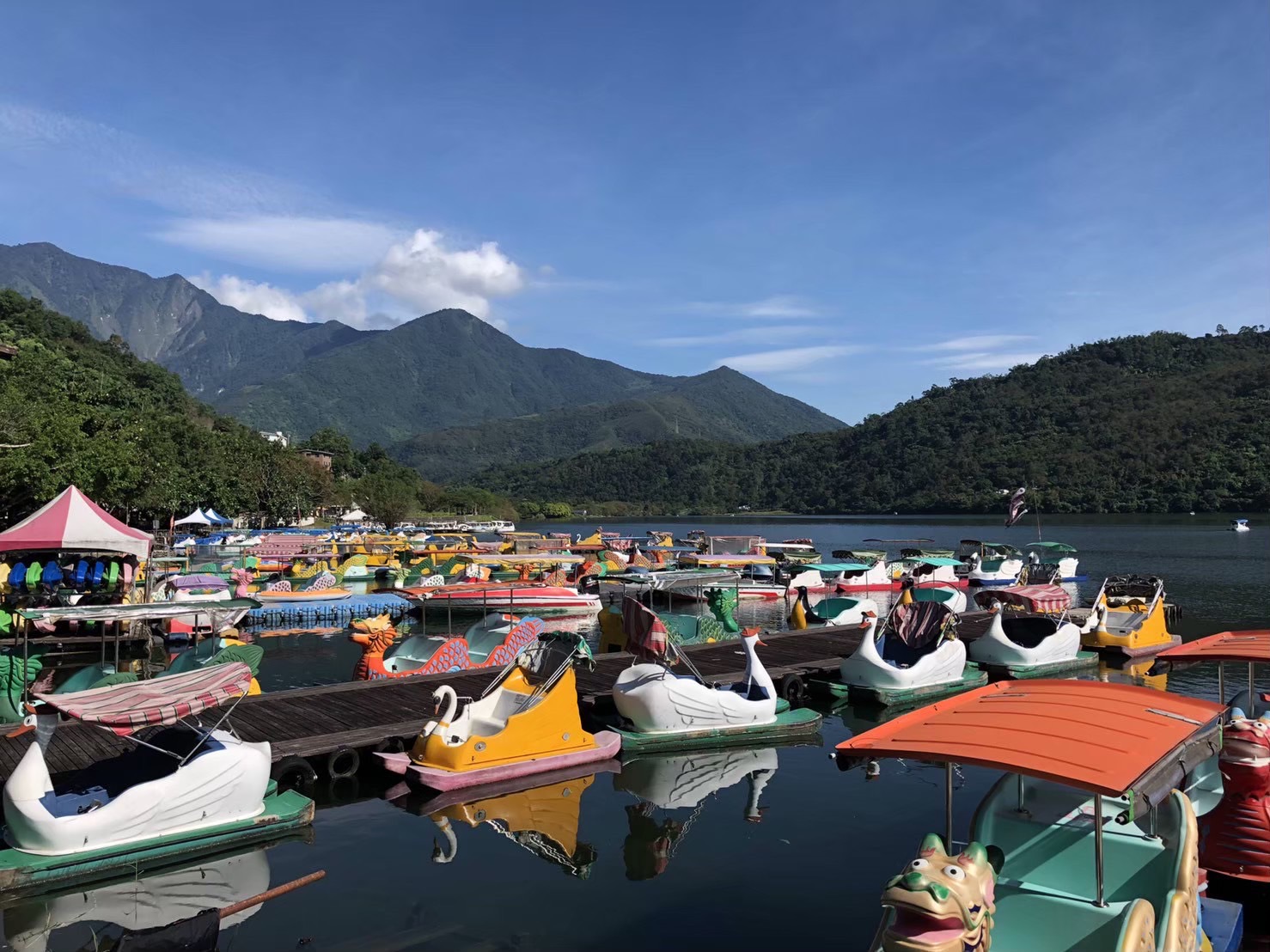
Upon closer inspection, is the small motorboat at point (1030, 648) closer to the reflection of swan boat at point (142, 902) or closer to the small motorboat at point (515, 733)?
the small motorboat at point (515, 733)

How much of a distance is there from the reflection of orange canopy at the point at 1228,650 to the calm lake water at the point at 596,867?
373 cm

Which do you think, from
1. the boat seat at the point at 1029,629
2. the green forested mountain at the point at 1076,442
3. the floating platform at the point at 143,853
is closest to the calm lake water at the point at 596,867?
the floating platform at the point at 143,853

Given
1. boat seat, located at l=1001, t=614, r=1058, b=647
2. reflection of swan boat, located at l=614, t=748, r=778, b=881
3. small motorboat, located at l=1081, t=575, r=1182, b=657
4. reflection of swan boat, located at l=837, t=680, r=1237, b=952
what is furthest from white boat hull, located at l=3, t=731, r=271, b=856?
small motorboat, located at l=1081, t=575, r=1182, b=657

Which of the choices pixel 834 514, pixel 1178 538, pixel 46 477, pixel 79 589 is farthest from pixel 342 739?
pixel 834 514

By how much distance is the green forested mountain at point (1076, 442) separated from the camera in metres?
113

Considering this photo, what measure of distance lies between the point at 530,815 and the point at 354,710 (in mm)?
5019

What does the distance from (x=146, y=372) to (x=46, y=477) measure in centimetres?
8266

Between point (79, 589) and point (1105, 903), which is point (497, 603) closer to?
point (79, 589)

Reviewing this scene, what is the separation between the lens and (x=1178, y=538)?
78562 millimetres

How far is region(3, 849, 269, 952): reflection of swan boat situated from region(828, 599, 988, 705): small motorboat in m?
12.9

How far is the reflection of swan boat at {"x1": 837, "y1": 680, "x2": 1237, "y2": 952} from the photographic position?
5.35 meters

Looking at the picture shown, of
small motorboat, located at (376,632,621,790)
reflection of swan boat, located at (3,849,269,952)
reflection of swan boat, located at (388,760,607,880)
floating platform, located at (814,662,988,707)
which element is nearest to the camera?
reflection of swan boat, located at (3,849,269,952)

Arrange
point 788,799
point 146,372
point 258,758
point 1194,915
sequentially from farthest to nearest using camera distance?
point 146,372 → point 788,799 → point 258,758 → point 1194,915

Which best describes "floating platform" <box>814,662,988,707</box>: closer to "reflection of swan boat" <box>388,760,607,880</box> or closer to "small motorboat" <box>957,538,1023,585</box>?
"reflection of swan boat" <box>388,760,607,880</box>
